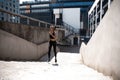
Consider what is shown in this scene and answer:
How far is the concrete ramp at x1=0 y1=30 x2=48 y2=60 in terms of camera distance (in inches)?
360

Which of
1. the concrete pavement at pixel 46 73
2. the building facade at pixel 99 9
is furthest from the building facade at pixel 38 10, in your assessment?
the concrete pavement at pixel 46 73

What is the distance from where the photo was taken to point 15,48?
980 centimetres

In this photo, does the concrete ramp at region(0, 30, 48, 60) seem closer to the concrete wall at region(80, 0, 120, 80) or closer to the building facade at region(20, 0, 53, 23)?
the concrete wall at region(80, 0, 120, 80)

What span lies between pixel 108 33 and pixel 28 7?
6226 cm

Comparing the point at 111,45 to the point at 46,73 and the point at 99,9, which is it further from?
the point at 99,9

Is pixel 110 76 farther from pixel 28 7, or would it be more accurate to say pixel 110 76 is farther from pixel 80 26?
pixel 28 7

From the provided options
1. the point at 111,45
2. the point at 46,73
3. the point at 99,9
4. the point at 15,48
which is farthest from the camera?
the point at 99,9

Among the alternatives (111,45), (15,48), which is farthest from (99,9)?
(111,45)

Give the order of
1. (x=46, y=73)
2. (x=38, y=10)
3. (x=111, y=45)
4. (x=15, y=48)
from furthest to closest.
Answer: (x=38, y=10) → (x=15, y=48) → (x=46, y=73) → (x=111, y=45)

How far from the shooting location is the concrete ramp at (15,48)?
9156mm

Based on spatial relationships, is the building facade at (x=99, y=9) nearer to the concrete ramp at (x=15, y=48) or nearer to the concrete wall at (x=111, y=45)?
the concrete ramp at (x=15, y=48)

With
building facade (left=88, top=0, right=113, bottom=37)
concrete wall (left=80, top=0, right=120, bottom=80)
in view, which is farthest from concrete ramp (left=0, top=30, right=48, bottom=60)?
building facade (left=88, top=0, right=113, bottom=37)

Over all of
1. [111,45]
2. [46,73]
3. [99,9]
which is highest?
[99,9]

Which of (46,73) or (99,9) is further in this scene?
(99,9)
